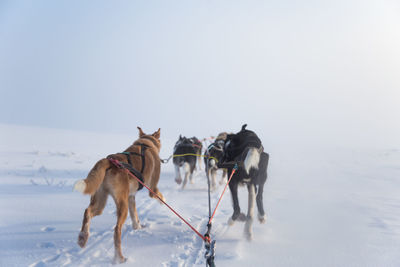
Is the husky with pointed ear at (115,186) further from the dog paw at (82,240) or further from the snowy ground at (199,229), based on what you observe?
the snowy ground at (199,229)

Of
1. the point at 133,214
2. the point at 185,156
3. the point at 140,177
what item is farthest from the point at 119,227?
the point at 185,156

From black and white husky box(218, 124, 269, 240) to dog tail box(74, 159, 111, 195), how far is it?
1.74 meters

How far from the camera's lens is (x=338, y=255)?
3.37m

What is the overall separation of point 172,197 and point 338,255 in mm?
4029

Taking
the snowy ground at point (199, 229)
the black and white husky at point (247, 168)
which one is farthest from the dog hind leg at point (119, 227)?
the black and white husky at point (247, 168)

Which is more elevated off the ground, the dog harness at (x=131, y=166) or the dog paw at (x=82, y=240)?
the dog harness at (x=131, y=166)

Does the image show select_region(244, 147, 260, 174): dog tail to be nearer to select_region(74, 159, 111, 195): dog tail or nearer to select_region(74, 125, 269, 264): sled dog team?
select_region(74, 125, 269, 264): sled dog team

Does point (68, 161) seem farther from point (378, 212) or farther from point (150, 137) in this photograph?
point (378, 212)

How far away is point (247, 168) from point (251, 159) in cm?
15

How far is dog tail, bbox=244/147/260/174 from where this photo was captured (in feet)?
12.1

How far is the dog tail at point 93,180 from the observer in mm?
2558

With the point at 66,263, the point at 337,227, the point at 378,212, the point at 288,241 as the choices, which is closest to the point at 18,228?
the point at 66,263

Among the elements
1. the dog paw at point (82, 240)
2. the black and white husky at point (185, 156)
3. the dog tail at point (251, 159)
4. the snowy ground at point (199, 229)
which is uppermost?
the dog tail at point (251, 159)

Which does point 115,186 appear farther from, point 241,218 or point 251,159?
point 241,218
